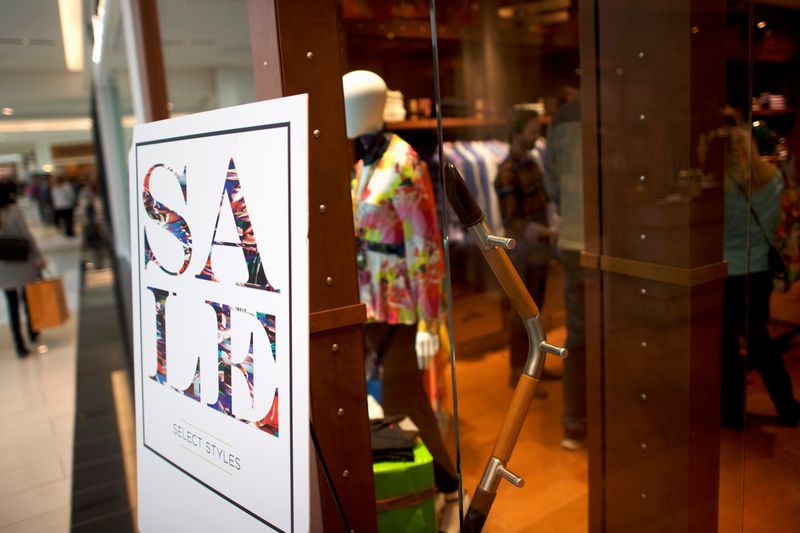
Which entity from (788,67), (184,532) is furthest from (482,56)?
(184,532)

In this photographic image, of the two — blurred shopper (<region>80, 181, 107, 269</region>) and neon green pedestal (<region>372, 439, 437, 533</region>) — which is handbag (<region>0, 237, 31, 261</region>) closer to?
neon green pedestal (<region>372, 439, 437, 533</region>)

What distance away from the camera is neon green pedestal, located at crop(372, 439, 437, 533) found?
1.65 metres

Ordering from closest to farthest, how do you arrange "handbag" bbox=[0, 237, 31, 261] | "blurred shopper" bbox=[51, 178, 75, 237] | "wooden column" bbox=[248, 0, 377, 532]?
"wooden column" bbox=[248, 0, 377, 532]
"handbag" bbox=[0, 237, 31, 261]
"blurred shopper" bbox=[51, 178, 75, 237]

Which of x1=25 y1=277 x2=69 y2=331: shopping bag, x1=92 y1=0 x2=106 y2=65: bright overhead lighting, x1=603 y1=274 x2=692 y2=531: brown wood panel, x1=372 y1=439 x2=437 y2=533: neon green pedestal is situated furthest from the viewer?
x1=92 y1=0 x2=106 y2=65: bright overhead lighting

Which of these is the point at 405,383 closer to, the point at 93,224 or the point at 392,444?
the point at 392,444

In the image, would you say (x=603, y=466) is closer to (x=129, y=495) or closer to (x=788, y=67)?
(x=788, y=67)

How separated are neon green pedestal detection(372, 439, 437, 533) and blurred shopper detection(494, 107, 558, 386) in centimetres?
67

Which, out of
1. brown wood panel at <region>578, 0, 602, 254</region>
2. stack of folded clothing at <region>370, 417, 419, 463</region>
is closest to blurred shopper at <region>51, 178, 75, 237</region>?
stack of folded clothing at <region>370, 417, 419, 463</region>

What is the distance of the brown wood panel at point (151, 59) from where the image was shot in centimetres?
281

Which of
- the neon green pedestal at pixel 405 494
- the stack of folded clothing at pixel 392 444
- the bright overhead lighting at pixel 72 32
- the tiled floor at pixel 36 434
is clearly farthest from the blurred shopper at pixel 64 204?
the neon green pedestal at pixel 405 494

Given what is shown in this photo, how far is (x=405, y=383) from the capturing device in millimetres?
2092

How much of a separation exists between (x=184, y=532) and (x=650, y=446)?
1.09 m

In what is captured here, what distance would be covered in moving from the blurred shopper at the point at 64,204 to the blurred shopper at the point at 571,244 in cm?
577

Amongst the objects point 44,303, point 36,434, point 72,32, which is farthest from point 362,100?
point 72,32
